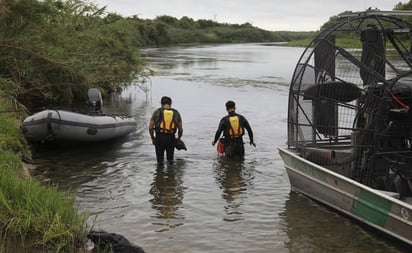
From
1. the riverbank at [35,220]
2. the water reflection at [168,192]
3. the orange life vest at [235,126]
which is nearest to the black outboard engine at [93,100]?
the water reflection at [168,192]

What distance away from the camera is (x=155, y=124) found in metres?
10.5

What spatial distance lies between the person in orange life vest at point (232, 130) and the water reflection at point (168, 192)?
100 centimetres

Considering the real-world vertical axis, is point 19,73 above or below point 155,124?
above

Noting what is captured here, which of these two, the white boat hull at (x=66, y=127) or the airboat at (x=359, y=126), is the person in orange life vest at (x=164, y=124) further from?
the airboat at (x=359, y=126)

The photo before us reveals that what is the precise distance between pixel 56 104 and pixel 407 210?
1234 centimetres

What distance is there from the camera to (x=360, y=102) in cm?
732

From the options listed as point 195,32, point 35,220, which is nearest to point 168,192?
point 35,220

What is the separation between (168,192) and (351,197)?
130 inches

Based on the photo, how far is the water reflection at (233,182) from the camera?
8.20 metres

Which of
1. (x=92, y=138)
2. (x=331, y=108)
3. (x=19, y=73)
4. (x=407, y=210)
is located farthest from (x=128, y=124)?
(x=407, y=210)

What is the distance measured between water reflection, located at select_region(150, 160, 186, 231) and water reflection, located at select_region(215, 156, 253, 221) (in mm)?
692

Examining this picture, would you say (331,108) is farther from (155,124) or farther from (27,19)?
(27,19)

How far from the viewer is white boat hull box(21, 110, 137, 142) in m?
11.4

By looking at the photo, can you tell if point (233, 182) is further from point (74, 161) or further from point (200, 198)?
point (74, 161)
